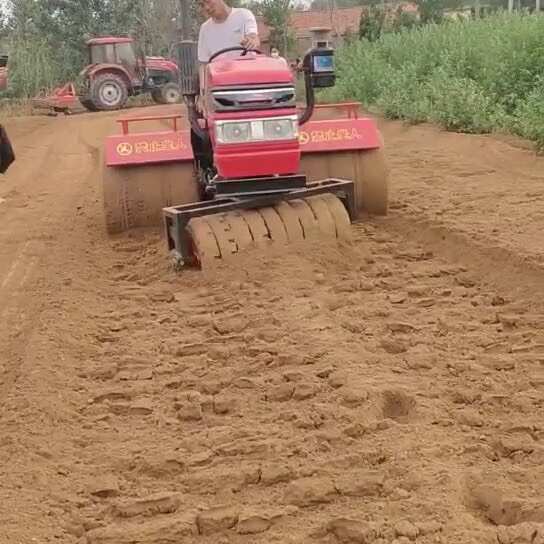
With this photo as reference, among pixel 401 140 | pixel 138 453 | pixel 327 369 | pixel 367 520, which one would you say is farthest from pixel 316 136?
pixel 401 140

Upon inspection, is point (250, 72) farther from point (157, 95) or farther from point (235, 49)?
point (157, 95)

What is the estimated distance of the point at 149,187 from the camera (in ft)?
25.3

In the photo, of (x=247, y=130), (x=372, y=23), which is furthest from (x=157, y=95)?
(x=247, y=130)

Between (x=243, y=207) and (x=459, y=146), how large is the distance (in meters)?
6.85

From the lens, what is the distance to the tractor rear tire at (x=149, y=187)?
7715 mm

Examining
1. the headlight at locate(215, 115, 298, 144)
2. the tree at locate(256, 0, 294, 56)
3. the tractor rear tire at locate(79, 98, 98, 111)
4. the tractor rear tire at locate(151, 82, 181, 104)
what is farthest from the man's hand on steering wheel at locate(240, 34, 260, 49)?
the tree at locate(256, 0, 294, 56)

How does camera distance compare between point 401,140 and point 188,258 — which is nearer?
point 188,258

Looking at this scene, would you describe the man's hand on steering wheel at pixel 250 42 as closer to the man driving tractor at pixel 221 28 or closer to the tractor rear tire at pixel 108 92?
the man driving tractor at pixel 221 28

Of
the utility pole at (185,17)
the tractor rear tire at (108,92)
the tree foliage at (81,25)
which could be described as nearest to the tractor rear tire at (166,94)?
the tractor rear tire at (108,92)

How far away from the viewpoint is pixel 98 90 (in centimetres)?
2870

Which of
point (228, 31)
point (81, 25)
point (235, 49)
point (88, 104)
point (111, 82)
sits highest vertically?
point (228, 31)

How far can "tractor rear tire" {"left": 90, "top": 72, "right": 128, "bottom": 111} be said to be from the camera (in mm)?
28734

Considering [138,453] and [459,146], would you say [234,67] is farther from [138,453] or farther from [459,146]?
[459,146]

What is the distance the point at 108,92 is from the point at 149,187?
22067 mm
